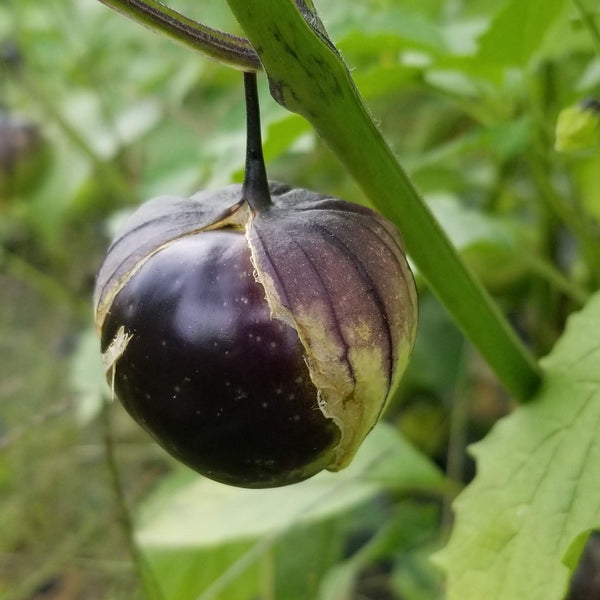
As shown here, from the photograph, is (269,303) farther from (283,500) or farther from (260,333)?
(283,500)

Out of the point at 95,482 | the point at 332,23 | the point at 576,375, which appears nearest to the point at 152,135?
the point at 95,482

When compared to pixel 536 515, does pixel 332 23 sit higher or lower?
higher

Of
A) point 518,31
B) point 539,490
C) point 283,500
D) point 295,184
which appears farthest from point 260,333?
point 295,184

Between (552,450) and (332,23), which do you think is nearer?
(552,450)

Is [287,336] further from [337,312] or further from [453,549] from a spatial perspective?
[453,549]

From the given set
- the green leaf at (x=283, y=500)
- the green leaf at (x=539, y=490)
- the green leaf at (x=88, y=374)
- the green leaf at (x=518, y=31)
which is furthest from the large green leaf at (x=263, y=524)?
the green leaf at (x=518, y=31)

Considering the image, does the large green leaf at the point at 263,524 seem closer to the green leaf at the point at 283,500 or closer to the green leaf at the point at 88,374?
the green leaf at the point at 283,500
